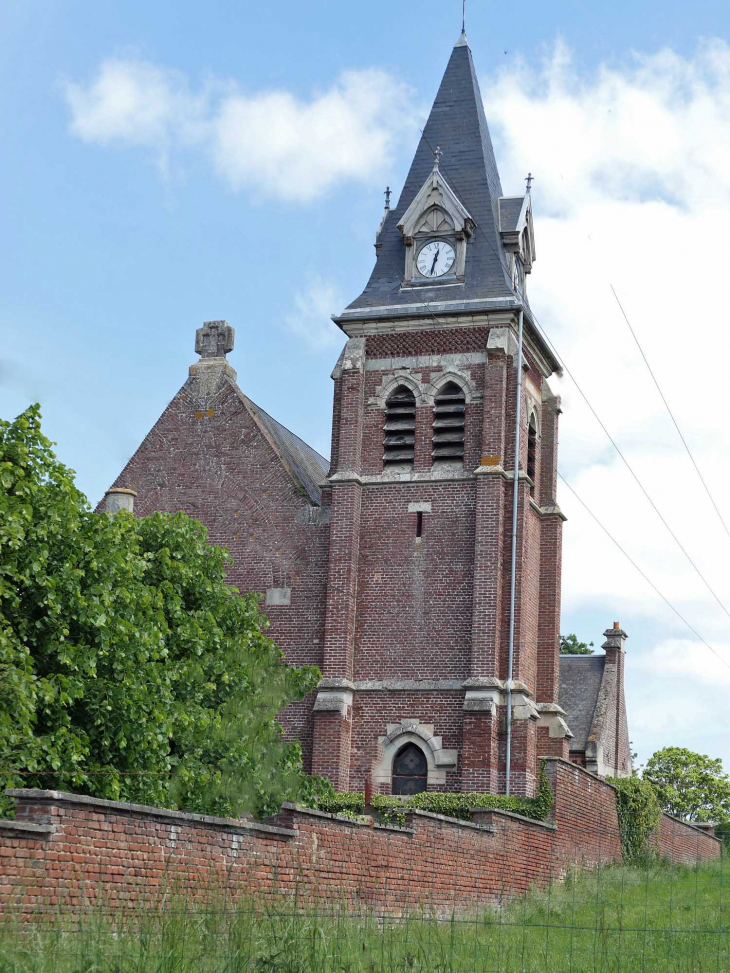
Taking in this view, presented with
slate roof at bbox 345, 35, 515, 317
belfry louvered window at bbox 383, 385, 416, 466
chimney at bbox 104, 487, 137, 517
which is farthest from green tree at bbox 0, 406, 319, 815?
slate roof at bbox 345, 35, 515, 317

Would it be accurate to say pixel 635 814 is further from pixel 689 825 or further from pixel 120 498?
pixel 120 498

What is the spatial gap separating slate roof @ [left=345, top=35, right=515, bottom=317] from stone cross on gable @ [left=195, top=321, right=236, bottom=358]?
11.7 feet

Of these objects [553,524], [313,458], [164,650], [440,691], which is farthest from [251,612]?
[313,458]

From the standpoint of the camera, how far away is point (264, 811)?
2073cm

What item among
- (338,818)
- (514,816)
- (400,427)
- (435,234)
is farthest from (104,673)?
(435,234)

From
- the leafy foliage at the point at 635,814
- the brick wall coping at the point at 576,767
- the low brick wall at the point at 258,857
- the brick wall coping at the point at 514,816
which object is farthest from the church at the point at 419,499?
Answer: the low brick wall at the point at 258,857

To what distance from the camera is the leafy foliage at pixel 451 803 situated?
24781mm

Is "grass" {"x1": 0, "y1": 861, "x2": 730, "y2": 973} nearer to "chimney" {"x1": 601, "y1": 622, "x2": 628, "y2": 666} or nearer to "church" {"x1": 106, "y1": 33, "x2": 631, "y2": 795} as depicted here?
"church" {"x1": 106, "y1": 33, "x2": 631, "y2": 795}

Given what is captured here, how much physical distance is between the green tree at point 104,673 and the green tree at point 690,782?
4353 cm

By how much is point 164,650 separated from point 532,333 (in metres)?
14.1

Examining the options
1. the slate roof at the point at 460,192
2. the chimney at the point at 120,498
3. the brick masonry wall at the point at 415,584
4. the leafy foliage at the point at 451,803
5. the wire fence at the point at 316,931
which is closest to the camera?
the wire fence at the point at 316,931

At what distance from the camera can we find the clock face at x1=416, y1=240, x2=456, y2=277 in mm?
31125

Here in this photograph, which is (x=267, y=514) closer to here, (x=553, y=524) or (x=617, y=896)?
(x=553, y=524)

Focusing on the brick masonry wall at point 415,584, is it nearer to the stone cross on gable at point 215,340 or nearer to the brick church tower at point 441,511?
the brick church tower at point 441,511
